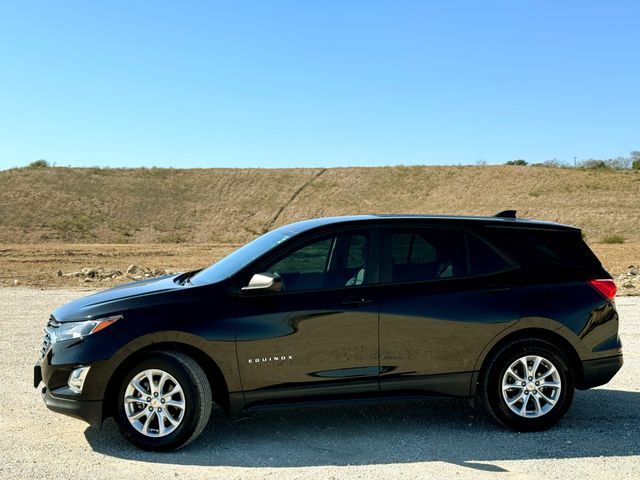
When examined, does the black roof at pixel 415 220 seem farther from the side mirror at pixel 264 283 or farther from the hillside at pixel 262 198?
the hillside at pixel 262 198

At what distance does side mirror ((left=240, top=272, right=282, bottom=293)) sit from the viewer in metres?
5.19

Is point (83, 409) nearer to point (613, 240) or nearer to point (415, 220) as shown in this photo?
point (415, 220)

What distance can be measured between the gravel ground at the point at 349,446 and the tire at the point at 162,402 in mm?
129

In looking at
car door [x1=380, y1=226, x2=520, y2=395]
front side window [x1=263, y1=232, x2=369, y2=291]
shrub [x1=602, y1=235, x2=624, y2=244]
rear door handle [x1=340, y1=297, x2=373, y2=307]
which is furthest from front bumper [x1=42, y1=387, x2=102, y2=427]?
shrub [x1=602, y1=235, x2=624, y2=244]

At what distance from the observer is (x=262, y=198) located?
75.1 metres

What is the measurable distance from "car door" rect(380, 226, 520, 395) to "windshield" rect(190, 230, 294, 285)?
89cm

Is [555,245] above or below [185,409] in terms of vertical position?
above

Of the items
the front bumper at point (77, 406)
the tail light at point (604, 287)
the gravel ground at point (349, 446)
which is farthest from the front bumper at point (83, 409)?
the tail light at point (604, 287)

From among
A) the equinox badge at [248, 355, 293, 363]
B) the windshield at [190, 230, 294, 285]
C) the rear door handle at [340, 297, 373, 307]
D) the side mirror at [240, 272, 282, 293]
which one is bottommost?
the equinox badge at [248, 355, 293, 363]

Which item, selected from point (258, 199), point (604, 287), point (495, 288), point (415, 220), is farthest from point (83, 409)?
point (258, 199)

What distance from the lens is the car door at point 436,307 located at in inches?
216

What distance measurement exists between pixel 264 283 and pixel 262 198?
230 ft

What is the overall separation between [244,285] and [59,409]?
156 centimetres

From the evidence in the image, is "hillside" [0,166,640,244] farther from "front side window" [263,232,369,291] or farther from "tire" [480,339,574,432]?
"front side window" [263,232,369,291]
